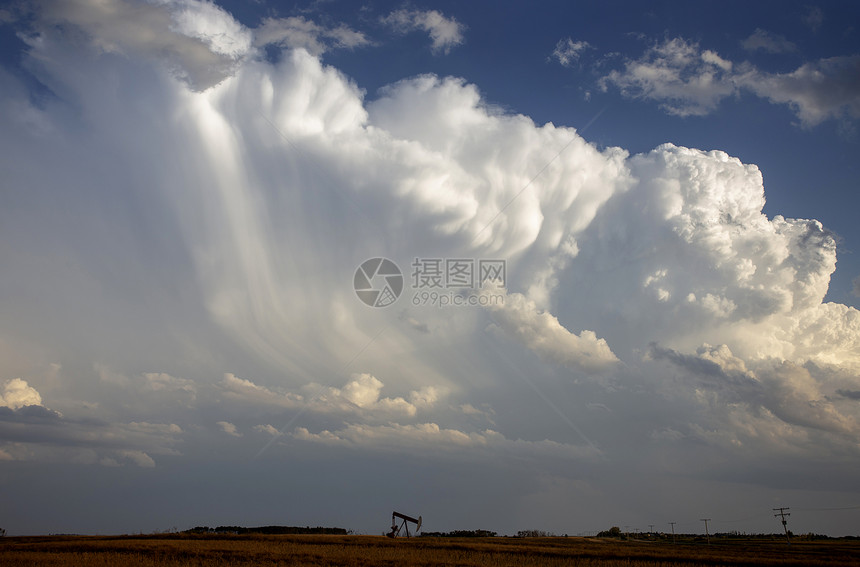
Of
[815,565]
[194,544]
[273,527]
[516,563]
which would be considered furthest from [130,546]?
[273,527]

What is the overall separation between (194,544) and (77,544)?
13309 millimetres

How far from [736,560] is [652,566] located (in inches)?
553

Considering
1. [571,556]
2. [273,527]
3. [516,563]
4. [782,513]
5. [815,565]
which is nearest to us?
[516,563]

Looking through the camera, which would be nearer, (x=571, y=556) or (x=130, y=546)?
(x=130, y=546)

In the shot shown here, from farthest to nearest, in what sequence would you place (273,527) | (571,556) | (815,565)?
(273,527) → (571,556) → (815,565)

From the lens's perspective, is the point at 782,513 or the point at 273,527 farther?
the point at 782,513

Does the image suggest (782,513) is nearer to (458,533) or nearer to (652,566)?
(458,533)

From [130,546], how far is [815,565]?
71.6 metres

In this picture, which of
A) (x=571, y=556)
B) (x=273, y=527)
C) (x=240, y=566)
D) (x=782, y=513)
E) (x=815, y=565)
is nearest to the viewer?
(x=240, y=566)

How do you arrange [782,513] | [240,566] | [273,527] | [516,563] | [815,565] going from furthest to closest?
[782,513], [273,527], [815,565], [516,563], [240,566]

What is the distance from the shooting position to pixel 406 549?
210ft

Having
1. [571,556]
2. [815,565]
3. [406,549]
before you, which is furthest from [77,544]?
[815,565]

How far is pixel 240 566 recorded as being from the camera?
46.6m

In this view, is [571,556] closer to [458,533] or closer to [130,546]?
[130,546]
